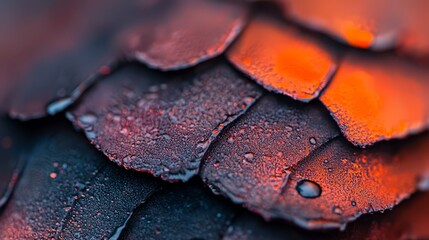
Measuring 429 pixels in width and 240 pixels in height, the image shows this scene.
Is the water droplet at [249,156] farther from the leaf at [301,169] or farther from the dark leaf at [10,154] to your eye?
the dark leaf at [10,154]

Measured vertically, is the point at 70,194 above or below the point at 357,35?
below

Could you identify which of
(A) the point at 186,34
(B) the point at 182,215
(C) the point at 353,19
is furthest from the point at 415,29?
(B) the point at 182,215

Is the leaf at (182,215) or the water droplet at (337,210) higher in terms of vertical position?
the water droplet at (337,210)

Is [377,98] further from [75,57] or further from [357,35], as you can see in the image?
[75,57]

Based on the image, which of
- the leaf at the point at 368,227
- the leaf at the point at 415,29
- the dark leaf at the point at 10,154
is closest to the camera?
the leaf at the point at 368,227

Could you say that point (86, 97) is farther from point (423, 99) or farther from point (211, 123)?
point (423, 99)

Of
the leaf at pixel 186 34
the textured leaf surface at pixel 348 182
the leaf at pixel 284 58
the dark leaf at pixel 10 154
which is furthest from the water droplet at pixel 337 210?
the dark leaf at pixel 10 154
